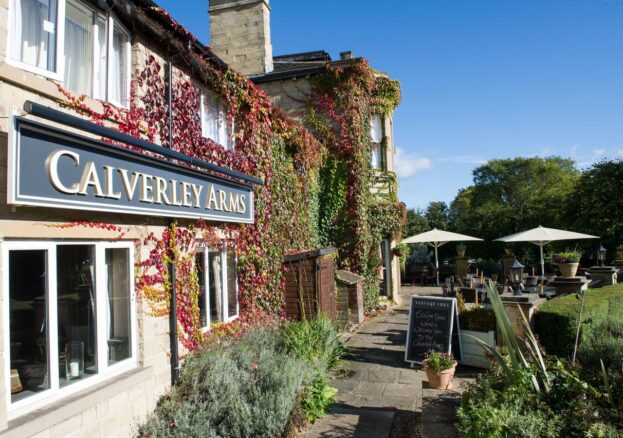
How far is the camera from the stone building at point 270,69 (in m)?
13.3

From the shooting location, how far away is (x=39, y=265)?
407 cm

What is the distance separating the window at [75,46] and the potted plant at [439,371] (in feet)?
18.3

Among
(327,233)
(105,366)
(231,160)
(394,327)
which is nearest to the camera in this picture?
(105,366)

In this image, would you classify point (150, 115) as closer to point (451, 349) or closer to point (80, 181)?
point (80, 181)

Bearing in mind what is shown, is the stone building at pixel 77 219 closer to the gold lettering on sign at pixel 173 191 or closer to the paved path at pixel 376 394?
the gold lettering on sign at pixel 173 191

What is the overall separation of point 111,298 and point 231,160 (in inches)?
139

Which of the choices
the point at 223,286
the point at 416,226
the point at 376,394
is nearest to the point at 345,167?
the point at 223,286

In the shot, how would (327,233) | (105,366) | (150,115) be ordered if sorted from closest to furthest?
1. (105,366)
2. (150,115)
3. (327,233)

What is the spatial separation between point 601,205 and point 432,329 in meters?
19.5

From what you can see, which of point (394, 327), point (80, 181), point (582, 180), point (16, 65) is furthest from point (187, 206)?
point (582, 180)


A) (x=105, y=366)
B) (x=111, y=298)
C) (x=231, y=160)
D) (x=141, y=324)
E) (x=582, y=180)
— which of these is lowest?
(x=105, y=366)

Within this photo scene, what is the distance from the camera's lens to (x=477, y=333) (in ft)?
26.5

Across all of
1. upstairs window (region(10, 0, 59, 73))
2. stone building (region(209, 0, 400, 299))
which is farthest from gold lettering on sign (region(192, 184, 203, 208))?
stone building (region(209, 0, 400, 299))

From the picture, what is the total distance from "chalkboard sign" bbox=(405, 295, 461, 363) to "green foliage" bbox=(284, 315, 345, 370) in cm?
144
